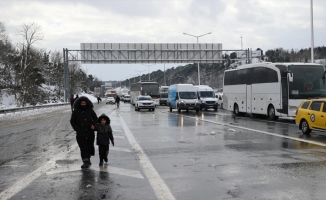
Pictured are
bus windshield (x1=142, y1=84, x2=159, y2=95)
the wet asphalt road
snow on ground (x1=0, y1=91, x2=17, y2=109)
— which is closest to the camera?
the wet asphalt road

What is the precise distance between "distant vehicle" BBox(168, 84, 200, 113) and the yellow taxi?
19.4 metres

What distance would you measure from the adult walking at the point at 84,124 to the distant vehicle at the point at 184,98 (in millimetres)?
26889

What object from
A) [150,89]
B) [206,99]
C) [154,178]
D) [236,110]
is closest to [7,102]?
[150,89]

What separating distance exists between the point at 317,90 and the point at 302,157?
558 inches

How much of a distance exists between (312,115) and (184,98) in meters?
21.6

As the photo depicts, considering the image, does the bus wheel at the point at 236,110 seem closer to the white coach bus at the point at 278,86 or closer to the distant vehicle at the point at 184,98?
the white coach bus at the point at 278,86

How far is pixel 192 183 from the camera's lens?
295 inches

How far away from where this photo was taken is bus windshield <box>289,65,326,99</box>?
23.1 meters

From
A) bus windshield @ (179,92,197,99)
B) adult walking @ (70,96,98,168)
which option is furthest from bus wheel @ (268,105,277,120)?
adult walking @ (70,96,98,168)

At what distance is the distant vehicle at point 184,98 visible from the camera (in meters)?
35.8

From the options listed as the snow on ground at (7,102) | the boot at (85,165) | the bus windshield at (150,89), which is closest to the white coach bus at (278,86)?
the boot at (85,165)

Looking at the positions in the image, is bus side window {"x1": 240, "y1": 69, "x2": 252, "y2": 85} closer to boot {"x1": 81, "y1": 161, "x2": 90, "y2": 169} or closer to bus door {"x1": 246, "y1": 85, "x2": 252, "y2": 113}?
bus door {"x1": 246, "y1": 85, "x2": 252, "y2": 113}

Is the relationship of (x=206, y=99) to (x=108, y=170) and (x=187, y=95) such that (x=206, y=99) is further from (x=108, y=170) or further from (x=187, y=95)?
(x=108, y=170)

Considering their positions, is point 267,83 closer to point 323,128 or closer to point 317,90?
point 317,90
